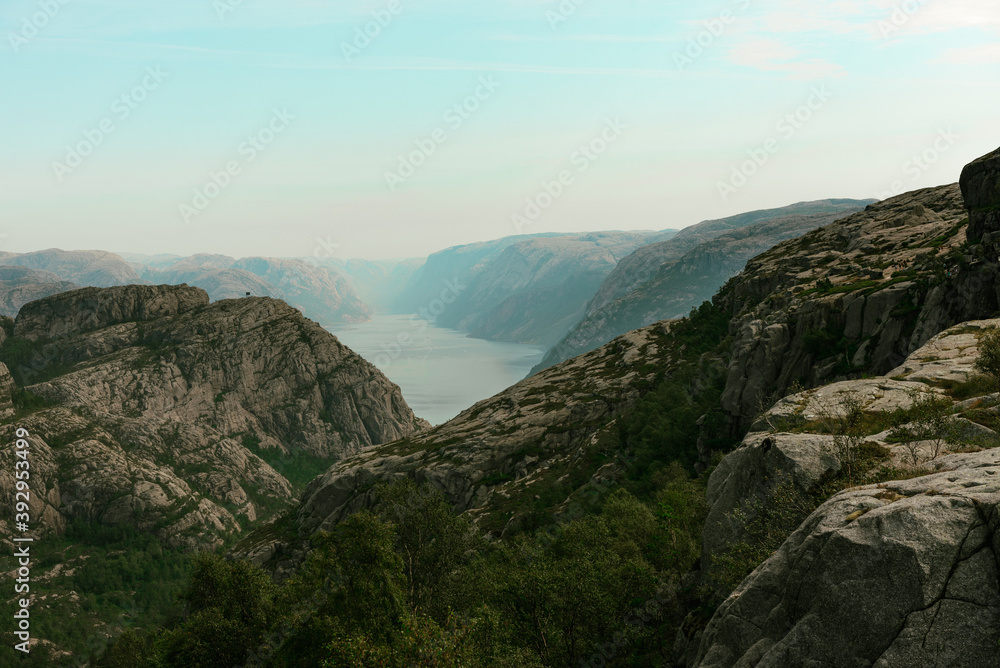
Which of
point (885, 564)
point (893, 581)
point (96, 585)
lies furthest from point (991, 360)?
point (96, 585)

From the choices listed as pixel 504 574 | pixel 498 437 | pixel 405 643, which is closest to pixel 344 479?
pixel 498 437

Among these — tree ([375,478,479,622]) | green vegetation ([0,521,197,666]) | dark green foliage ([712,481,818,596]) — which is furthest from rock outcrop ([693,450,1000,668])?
green vegetation ([0,521,197,666])

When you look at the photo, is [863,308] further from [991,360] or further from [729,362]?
[991,360]

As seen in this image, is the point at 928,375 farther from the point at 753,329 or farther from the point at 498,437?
the point at 498,437

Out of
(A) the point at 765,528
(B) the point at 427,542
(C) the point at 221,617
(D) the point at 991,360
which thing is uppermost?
(D) the point at 991,360

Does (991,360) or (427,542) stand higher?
(991,360)

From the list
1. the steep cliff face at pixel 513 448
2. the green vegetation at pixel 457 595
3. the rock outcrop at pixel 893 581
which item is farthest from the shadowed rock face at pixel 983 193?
the steep cliff face at pixel 513 448
